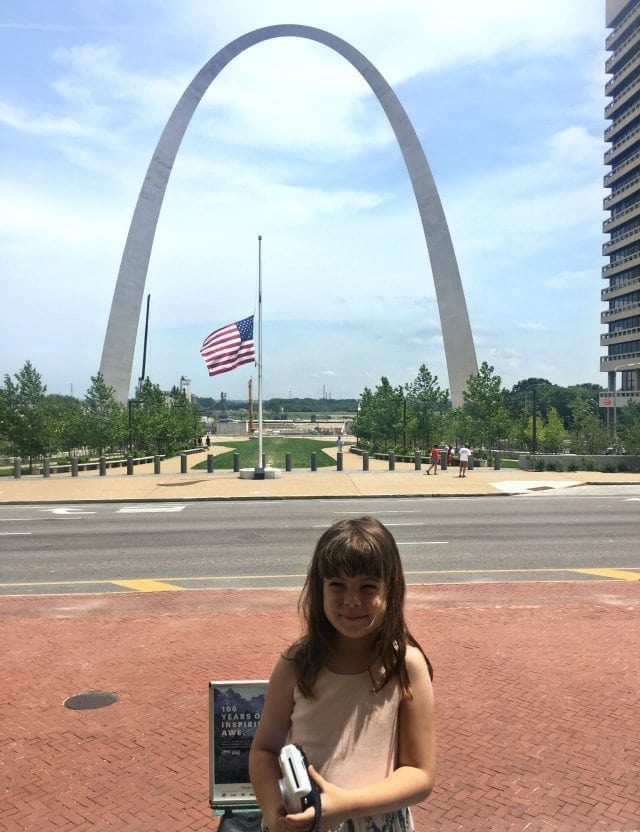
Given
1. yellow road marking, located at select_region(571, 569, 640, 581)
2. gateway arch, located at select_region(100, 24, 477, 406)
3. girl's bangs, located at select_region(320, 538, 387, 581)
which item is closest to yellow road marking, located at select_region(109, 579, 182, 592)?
yellow road marking, located at select_region(571, 569, 640, 581)

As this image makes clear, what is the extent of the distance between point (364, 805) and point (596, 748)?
403 cm

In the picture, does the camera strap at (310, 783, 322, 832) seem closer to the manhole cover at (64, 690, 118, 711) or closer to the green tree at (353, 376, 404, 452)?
the manhole cover at (64, 690, 118, 711)

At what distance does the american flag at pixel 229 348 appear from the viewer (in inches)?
1115

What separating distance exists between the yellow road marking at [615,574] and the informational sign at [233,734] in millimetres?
9046

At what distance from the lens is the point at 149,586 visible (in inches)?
437

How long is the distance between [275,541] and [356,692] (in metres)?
13.1

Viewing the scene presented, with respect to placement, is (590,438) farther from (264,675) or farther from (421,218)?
(264,675)

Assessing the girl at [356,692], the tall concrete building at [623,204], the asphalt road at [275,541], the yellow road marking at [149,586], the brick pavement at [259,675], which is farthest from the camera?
the tall concrete building at [623,204]

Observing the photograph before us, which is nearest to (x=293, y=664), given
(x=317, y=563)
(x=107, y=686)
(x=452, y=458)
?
(x=317, y=563)

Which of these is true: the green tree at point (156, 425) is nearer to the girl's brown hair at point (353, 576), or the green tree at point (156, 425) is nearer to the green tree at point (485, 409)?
the green tree at point (485, 409)

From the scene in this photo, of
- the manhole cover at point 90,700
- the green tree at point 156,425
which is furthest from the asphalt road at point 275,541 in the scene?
the green tree at point 156,425

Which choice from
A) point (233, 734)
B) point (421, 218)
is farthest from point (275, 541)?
point (421, 218)

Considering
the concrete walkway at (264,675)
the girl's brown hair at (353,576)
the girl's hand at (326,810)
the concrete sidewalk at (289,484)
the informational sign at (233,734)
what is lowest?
the concrete walkway at (264,675)

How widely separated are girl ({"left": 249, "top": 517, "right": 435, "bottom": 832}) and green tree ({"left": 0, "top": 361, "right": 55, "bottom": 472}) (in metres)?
36.6
